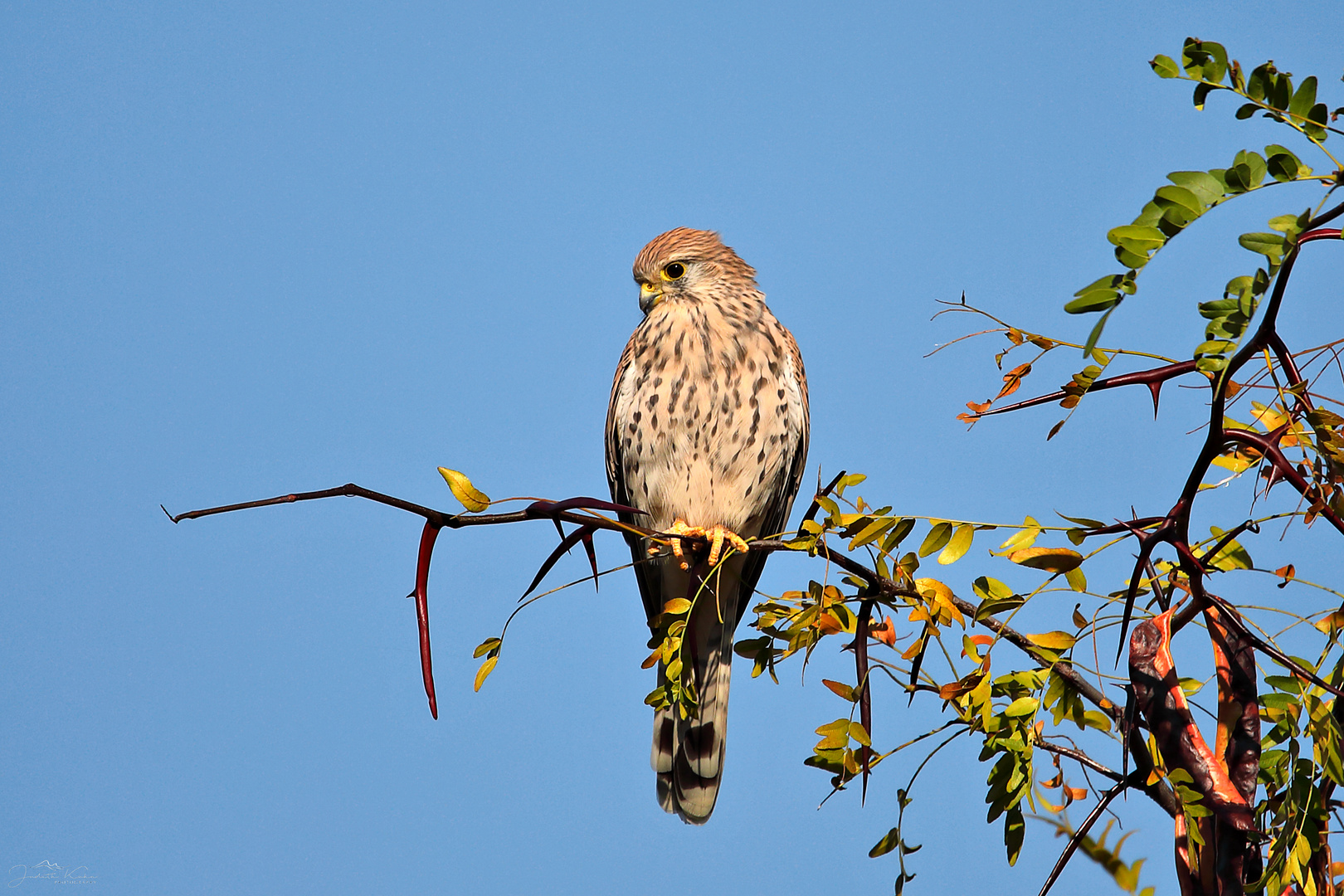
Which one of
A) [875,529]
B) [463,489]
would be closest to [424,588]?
[463,489]

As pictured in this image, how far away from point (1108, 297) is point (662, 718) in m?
2.97

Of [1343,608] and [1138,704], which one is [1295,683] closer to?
[1343,608]

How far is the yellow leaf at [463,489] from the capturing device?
1909 millimetres

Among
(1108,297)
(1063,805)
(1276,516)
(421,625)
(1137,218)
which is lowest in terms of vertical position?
(1063,805)

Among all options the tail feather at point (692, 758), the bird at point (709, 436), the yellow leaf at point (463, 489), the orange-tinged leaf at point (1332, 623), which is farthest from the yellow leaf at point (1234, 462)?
the bird at point (709, 436)

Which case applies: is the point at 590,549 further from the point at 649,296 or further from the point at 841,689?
the point at 649,296

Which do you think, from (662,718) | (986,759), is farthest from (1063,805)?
(662,718)

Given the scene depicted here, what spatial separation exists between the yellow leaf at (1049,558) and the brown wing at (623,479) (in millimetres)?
2917

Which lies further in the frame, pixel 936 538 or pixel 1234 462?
pixel 1234 462

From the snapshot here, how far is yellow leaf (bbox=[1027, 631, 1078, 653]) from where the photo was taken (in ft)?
6.48

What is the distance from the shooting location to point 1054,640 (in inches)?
78.1

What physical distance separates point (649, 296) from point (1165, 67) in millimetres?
3390

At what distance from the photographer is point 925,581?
2.09 metres

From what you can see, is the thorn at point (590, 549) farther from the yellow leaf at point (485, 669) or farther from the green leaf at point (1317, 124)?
the green leaf at point (1317, 124)
